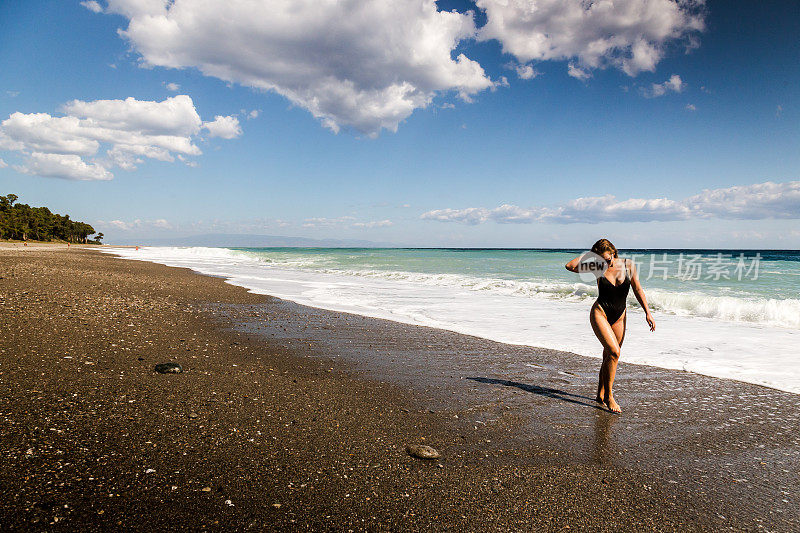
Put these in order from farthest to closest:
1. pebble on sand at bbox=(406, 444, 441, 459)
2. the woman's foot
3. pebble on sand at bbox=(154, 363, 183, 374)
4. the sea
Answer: the sea → pebble on sand at bbox=(154, 363, 183, 374) → the woman's foot → pebble on sand at bbox=(406, 444, 441, 459)

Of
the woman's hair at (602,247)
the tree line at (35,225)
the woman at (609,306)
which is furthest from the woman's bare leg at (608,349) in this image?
the tree line at (35,225)

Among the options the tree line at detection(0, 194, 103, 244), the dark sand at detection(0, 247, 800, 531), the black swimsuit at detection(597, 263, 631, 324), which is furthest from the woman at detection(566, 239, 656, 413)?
the tree line at detection(0, 194, 103, 244)

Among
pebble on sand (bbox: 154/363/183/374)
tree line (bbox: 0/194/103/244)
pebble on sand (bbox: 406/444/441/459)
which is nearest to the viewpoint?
pebble on sand (bbox: 406/444/441/459)

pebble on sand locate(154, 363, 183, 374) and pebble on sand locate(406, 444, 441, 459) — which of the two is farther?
pebble on sand locate(154, 363, 183, 374)

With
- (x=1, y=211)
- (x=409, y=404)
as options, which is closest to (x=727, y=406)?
(x=409, y=404)

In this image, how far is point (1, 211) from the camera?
88.5m

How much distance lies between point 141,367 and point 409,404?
3596 mm

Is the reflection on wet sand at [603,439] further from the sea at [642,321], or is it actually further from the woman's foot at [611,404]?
the sea at [642,321]

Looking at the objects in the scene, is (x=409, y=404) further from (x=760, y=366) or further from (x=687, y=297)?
(x=687, y=297)

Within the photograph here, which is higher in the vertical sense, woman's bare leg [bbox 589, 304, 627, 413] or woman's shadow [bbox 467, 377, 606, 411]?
woman's bare leg [bbox 589, 304, 627, 413]

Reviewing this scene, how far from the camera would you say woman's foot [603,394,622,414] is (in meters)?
Result: 4.69

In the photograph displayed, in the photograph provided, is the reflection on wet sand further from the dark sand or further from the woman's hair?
the woman's hair

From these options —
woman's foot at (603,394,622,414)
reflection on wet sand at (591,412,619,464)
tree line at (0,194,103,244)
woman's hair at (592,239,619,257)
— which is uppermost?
tree line at (0,194,103,244)

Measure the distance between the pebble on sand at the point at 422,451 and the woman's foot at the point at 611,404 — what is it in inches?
95.5
